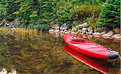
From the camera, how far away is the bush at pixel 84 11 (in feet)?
58.6

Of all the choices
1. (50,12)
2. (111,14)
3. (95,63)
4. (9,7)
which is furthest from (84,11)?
(9,7)

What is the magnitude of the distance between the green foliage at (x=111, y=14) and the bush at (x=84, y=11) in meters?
4.20

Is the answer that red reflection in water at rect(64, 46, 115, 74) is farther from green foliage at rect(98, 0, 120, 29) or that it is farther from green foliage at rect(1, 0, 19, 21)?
green foliage at rect(1, 0, 19, 21)

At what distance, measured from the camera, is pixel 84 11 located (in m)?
18.6

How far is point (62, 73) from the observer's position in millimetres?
5121

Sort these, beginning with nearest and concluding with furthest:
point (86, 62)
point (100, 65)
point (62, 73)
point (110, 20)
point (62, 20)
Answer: point (62, 73) < point (100, 65) < point (86, 62) < point (110, 20) < point (62, 20)

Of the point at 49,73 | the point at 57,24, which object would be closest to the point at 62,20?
the point at 57,24

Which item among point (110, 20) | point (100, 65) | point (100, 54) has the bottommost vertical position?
point (100, 65)

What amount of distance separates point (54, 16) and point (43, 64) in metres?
15.5

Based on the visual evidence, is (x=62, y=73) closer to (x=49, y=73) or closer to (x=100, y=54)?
(x=49, y=73)

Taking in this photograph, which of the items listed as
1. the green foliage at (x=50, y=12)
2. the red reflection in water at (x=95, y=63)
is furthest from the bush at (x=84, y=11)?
the red reflection in water at (x=95, y=63)

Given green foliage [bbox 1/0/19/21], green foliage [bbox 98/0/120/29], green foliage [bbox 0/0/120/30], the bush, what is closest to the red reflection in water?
green foliage [bbox 98/0/120/29]

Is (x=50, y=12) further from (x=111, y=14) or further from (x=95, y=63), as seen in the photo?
(x=95, y=63)

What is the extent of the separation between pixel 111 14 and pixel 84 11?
6042 mm
